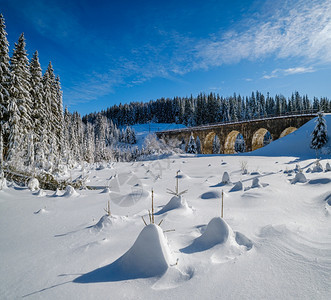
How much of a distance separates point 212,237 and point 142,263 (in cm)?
116

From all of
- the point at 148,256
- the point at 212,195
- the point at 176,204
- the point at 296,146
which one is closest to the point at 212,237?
the point at 148,256

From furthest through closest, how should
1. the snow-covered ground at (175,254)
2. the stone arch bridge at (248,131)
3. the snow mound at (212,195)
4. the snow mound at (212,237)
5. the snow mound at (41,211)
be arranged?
the stone arch bridge at (248,131)
the snow mound at (212,195)
the snow mound at (41,211)
the snow mound at (212,237)
the snow-covered ground at (175,254)

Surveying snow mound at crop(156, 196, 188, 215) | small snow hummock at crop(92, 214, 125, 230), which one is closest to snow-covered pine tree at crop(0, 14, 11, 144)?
small snow hummock at crop(92, 214, 125, 230)

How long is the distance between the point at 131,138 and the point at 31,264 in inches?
2976

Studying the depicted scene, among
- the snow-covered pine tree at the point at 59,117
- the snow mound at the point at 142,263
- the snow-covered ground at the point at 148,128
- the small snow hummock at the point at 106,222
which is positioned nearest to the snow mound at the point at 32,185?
the small snow hummock at the point at 106,222

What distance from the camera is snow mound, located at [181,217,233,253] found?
2.73 m

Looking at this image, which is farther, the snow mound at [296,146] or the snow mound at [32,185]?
the snow mound at [296,146]

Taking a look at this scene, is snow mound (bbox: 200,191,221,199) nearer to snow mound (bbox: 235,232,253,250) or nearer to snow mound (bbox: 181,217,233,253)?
snow mound (bbox: 235,232,253,250)

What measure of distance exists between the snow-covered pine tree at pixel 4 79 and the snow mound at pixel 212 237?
59.7 ft

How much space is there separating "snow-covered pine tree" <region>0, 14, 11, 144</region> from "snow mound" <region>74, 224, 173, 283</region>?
1772cm

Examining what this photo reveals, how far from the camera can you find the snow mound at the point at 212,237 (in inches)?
108

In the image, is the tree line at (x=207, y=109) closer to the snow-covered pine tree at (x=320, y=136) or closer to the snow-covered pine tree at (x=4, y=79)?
the snow-covered pine tree at (x=320, y=136)

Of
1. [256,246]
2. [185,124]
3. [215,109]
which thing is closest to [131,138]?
[185,124]

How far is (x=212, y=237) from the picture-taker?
2822 mm
